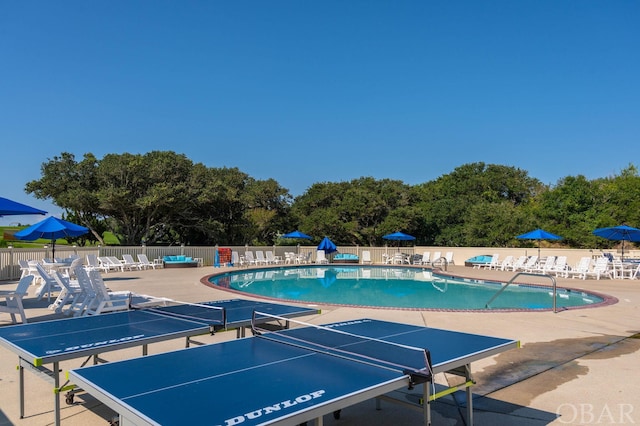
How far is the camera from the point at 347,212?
38938 millimetres

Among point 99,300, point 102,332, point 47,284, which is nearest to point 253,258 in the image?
point 47,284

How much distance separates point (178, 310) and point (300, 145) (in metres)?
36.3

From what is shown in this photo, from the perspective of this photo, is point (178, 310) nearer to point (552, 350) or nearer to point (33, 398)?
point (33, 398)

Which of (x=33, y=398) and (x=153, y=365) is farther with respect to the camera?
(x=33, y=398)

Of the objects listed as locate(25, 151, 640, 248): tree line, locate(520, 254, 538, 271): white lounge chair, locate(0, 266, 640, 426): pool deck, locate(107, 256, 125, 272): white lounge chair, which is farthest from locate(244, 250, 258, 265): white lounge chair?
locate(0, 266, 640, 426): pool deck

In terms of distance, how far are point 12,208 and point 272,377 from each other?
11757mm

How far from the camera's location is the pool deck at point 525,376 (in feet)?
15.8

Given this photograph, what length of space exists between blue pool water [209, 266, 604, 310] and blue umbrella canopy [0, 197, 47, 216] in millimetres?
8000

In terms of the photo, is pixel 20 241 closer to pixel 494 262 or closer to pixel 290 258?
pixel 290 258

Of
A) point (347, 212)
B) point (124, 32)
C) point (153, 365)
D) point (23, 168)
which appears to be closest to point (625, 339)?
point (153, 365)

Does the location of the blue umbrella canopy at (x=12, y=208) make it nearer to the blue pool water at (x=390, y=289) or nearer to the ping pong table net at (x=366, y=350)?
the blue pool water at (x=390, y=289)

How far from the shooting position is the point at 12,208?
12086mm

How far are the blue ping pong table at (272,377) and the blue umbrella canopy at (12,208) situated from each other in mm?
10535

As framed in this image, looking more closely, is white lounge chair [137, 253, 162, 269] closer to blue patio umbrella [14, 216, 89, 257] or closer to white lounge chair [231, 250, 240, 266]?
white lounge chair [231, 250, 240, 266]
